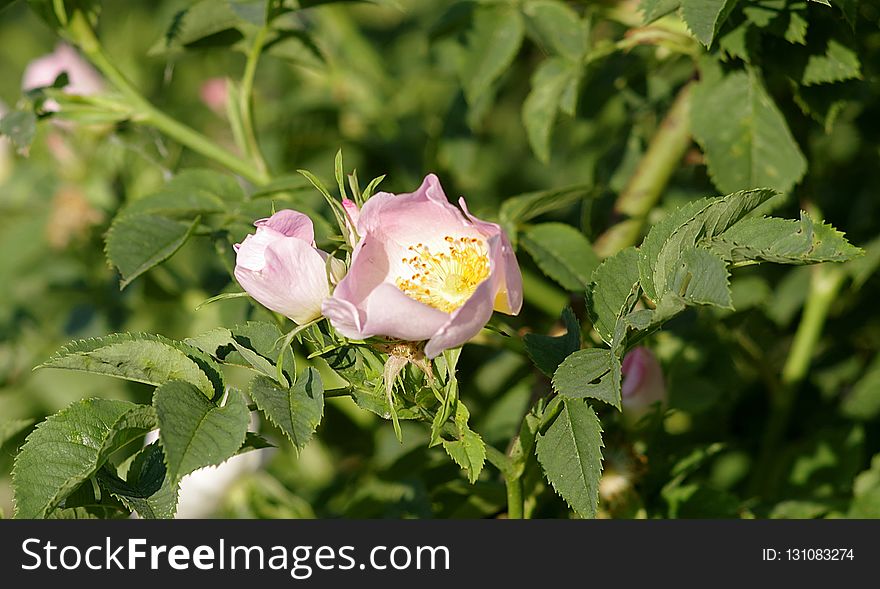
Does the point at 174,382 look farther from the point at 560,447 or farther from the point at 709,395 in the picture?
the point at 709,395

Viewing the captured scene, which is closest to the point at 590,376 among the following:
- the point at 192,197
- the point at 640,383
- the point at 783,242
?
the point at 783,242

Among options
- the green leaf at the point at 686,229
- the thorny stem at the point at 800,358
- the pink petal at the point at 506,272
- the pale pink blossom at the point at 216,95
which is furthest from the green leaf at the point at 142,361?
the pale pink blossom at the point at 216,95

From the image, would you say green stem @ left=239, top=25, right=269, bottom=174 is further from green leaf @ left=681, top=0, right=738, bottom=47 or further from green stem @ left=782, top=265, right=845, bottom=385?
green stem @ left=782, top=265, right=845, bottom=385

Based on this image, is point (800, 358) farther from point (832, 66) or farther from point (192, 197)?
point (192, 197)

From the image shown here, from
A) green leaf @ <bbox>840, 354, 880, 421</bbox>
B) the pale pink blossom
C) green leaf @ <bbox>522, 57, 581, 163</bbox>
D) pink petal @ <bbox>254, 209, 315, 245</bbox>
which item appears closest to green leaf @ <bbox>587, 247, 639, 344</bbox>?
pink petal @ <bbox>254, 209, 315, 245</bbox>

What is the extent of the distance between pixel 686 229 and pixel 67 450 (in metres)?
0.48

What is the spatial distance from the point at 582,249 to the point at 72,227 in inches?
35.4

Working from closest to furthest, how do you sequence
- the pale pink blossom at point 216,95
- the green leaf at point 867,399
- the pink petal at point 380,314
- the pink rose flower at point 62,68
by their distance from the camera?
1. the pink petal at point 380,314
2. the green leaf at point 867,399
3. the pink rose flower at point 62,68
4. the pale pink blossom at point 216,95

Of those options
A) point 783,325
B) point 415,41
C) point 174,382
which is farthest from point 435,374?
point 415,41

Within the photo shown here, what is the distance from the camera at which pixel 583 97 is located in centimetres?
128

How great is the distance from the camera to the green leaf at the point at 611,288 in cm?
80

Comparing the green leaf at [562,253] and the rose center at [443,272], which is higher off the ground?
the rose center at [443,272]

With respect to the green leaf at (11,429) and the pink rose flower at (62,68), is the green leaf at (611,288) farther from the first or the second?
the pink rose flower at (62,68)

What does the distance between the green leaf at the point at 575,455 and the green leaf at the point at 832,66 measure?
447mm
